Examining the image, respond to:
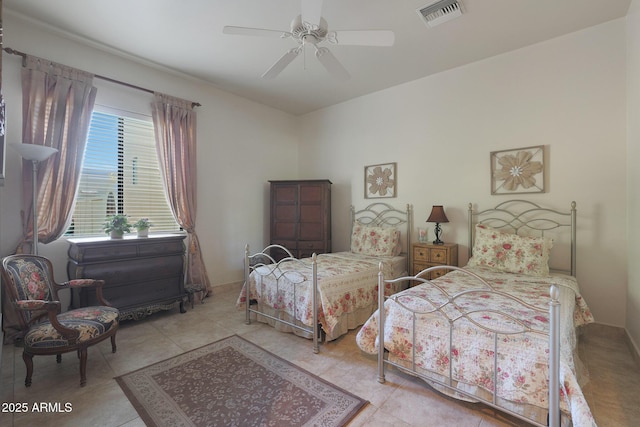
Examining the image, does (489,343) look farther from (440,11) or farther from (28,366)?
(28,366)

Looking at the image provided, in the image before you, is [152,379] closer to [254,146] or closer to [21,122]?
[21,122]

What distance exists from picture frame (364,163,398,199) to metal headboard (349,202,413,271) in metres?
0.18

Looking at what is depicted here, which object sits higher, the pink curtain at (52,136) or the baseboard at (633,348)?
the pink curtain at (52,136)

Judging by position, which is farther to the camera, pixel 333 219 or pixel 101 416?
pixel 333 219

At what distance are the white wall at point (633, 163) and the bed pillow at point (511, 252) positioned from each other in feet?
2.05

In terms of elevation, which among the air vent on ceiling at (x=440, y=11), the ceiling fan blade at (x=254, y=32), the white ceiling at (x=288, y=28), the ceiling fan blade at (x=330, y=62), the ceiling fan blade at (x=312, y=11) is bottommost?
the ceiling fan blade at (x=330, y=62)

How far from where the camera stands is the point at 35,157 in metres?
2.74

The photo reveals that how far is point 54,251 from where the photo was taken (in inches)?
125

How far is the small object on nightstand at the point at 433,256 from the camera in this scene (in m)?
3.64

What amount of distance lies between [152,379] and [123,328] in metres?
1.38

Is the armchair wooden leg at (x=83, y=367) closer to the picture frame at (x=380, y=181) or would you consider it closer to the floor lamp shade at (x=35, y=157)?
the floor lamp shade at (x=35, y=157)

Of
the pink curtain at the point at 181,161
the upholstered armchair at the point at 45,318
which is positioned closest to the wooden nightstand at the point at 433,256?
the pink curtain at the point at 181,161

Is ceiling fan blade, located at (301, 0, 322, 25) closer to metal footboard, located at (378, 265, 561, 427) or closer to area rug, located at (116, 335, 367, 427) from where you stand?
metal footboard, located at (378, 265, 561, 427)

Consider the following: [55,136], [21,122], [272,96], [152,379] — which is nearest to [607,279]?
[152,379]
